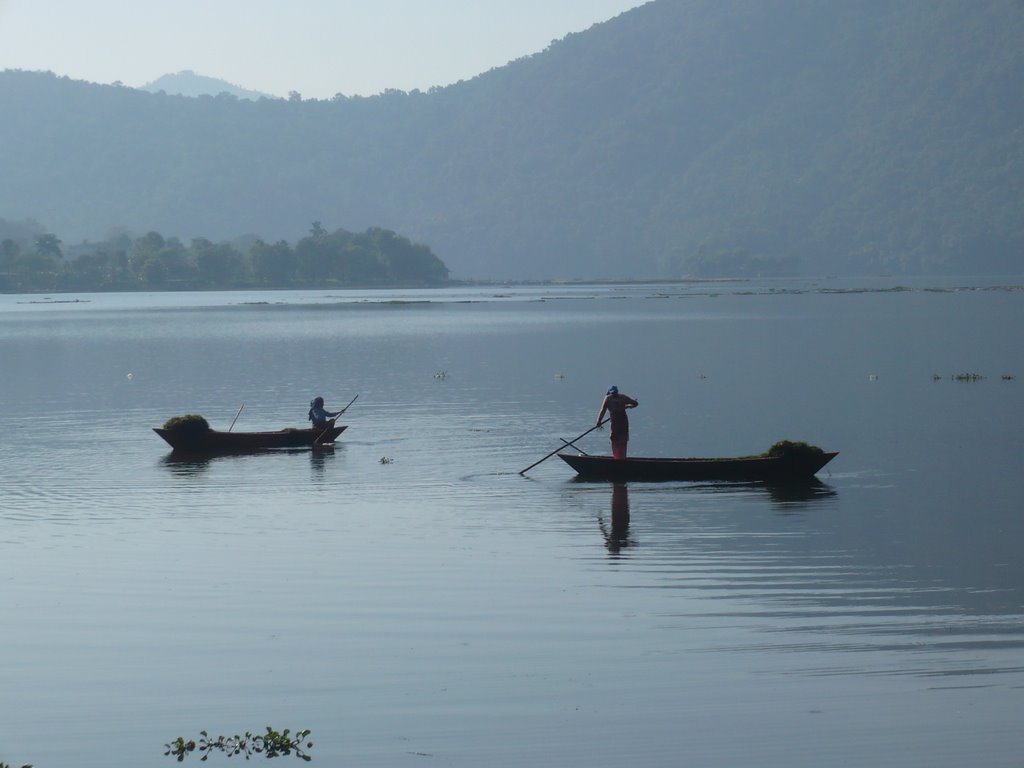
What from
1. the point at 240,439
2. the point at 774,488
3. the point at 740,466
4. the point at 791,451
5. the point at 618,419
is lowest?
the point at 774,488

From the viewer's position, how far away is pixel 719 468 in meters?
36.7

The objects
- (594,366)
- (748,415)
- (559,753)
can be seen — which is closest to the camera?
(559,753)

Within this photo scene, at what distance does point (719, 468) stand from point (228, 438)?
649 inches

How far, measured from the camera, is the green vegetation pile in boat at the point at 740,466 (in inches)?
1436

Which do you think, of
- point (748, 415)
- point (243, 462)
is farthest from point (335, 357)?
point (243, 462)

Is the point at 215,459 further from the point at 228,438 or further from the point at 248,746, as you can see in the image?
the point at 248,746

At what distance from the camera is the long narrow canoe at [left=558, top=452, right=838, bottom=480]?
120ft

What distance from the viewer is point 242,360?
96.6m

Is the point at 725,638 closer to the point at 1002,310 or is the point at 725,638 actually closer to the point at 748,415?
the point at 748,415

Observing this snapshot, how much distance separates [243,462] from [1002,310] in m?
123

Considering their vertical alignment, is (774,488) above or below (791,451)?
below

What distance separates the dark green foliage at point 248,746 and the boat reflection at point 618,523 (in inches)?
471

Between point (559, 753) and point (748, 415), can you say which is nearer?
point (559, 753)

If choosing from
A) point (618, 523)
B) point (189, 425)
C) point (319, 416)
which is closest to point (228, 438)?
point (189, 425)
